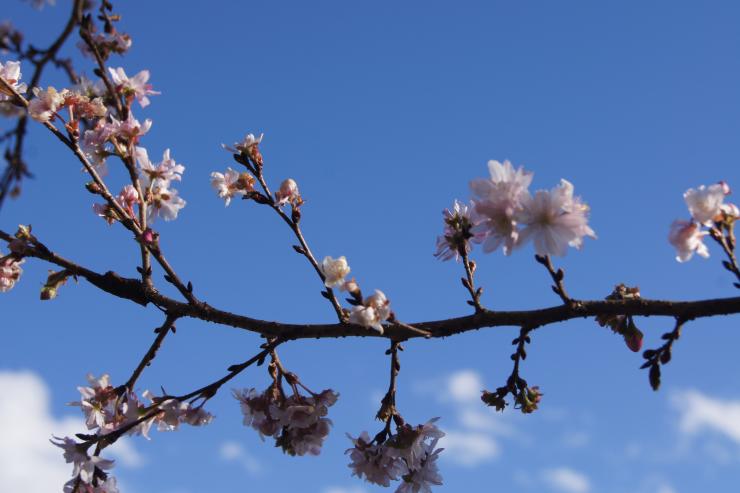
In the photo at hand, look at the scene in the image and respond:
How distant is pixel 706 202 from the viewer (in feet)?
9.08

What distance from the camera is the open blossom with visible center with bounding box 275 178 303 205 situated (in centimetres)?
377

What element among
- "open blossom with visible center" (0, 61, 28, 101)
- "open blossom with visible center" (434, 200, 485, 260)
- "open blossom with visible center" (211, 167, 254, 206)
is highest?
"open blossom with visible center" (0, 61, 28, 101)

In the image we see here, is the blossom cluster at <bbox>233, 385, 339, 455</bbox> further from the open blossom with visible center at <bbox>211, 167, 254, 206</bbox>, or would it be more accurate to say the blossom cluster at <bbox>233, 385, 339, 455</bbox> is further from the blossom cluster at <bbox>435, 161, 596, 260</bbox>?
the blossom cluster at <bbox>435, 161, 596, 260</bbox>

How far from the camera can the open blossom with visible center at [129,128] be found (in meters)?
3.59

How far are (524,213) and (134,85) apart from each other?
236 centimetres

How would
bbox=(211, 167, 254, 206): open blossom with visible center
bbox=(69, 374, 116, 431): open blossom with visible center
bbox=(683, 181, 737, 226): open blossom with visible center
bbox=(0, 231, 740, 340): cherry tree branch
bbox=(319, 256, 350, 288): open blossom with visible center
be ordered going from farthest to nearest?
1. bbox=(211, 167, 254, 206): open blossom with visible center
2. bbox=(69, 374, 116, 431): open blossom with visible center
3. bbox=(319, 256, 350, 288): open blossom with visible center
4. bbox=(683, 181, 737, 226): open blossom with visible center
5. bbox=(0, 231, 740, 340): cherry tree branch

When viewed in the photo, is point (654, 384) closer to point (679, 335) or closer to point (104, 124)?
point (679, 335)

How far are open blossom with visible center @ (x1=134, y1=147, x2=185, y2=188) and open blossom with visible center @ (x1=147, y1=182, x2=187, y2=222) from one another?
45mm

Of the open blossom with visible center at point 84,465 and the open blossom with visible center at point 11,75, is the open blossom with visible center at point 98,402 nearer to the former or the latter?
the open blossom with visible center at point 84,465

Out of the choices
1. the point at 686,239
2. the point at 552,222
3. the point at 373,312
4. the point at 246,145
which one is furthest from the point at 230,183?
the point at 686,239

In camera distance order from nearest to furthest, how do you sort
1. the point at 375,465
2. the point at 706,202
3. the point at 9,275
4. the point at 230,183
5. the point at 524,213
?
the point at 524,213 < the point at 706,202 < the point at 375,465 < the point at 9,275 < the point at 230,183

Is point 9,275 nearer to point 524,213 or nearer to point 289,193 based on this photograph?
point 289,193

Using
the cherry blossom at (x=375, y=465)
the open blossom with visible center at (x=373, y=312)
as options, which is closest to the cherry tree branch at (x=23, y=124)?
the open blossom with visible center at (x=373, y=312)

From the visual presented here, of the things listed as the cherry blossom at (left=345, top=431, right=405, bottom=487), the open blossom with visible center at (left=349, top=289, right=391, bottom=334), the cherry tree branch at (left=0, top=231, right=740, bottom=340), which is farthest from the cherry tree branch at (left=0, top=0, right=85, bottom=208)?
the cherry blossom at (left=345, top=431, right=405, bottom=487)
